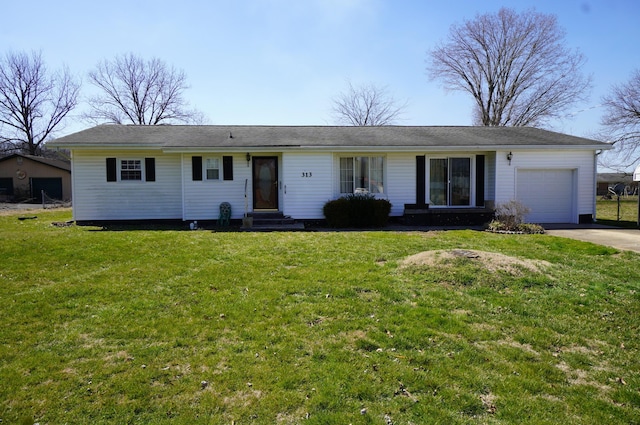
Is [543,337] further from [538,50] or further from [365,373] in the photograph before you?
[538,50]

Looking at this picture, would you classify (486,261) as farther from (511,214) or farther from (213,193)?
(213,193)

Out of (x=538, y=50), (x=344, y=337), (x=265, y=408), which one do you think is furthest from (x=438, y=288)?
(x=538, y=50)

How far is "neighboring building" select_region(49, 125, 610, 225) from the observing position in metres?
13.6

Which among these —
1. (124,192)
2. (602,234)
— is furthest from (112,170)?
(602,234)

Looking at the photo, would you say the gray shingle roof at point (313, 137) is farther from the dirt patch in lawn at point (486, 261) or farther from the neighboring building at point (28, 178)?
the neighboring building at point (28, 178)

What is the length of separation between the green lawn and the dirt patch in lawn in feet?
0.15

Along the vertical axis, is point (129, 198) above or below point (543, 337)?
above

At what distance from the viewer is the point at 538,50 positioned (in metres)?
32.7

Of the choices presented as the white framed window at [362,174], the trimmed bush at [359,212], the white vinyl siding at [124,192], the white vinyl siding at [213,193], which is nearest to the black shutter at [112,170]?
the white vinyl siding at [124,192]

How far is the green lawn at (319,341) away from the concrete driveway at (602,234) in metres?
2.44

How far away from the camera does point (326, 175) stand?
45.0ft

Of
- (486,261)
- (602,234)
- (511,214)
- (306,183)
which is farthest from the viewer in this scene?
(306,183)

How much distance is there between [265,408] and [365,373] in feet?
2.93

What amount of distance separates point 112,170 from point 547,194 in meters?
15.3
